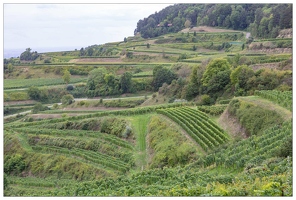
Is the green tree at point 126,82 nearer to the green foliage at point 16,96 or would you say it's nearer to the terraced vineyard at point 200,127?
the green foliage at point 16,96

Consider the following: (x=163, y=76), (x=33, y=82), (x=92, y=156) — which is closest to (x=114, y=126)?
(x=92, y=156)

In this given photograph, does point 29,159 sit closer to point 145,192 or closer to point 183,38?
point 145,192

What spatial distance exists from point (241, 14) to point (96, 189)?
313 feet

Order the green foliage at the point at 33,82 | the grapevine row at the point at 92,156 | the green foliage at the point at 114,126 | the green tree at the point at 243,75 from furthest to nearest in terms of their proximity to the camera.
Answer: the green foliage at the point at 33,82
the green tree at the point at 243,75
the green foliage at the point at 114,126
the grapevine row at the point at 92,156

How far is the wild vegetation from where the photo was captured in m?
21.4

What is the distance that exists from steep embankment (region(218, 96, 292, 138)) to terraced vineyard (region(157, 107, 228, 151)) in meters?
1.18

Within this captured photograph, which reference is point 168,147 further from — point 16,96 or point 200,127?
point 16,96

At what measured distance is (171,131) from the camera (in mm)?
33969

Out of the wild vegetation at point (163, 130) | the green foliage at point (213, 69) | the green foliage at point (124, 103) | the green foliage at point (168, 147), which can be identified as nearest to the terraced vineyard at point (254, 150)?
the wild vegetation at point (163, 130)

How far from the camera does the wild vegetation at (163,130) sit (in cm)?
2141

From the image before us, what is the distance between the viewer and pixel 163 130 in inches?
1380

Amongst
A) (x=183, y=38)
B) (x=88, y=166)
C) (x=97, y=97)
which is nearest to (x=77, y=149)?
(x=88, y=166)

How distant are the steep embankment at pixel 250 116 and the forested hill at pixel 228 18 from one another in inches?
1900

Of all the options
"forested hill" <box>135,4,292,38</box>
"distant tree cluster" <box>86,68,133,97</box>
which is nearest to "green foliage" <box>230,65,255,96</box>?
"distant tree cluster" <box>86,68,133,97</box>
